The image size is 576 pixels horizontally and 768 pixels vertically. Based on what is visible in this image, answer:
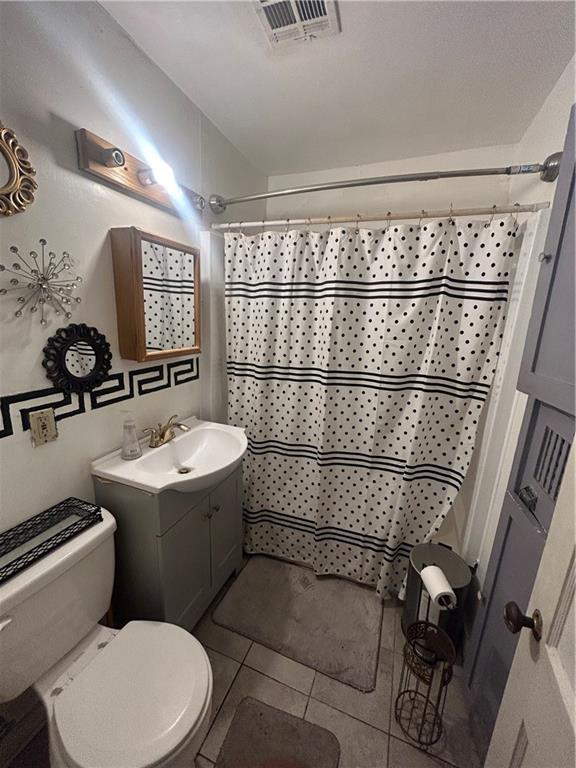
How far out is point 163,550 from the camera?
3.68 feet

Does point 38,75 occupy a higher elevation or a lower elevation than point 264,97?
lower

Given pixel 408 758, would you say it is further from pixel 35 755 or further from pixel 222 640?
pixel 35 755

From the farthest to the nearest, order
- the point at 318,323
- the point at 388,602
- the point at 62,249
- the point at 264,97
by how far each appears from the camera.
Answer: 1. the point at 388,602
2. the point at 318,323
3. the point at 264,97
4. the point at 62,249

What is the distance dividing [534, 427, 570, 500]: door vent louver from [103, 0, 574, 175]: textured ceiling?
50.9 inches

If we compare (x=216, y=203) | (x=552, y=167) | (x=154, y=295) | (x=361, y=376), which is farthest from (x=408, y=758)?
(x=216, y=203)

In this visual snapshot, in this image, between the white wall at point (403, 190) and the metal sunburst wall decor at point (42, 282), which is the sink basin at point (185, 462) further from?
the white wall at point (403, 190)

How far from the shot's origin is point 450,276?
1.29m

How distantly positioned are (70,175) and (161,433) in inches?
39.7

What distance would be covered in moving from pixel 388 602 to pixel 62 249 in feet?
7.20

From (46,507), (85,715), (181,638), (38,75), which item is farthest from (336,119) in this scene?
(85,715)

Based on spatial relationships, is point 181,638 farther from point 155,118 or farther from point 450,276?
point 155,118

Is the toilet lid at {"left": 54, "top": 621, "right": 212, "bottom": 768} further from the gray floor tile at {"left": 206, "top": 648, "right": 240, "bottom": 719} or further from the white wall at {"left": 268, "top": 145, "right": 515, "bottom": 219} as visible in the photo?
the white wall at {"left": 268, "top": 145, "right": 515, "bottom": 219}

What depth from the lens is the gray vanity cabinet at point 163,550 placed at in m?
1.11

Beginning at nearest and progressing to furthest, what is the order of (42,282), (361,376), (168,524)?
(42,282) < (168,524) < (361,376)
